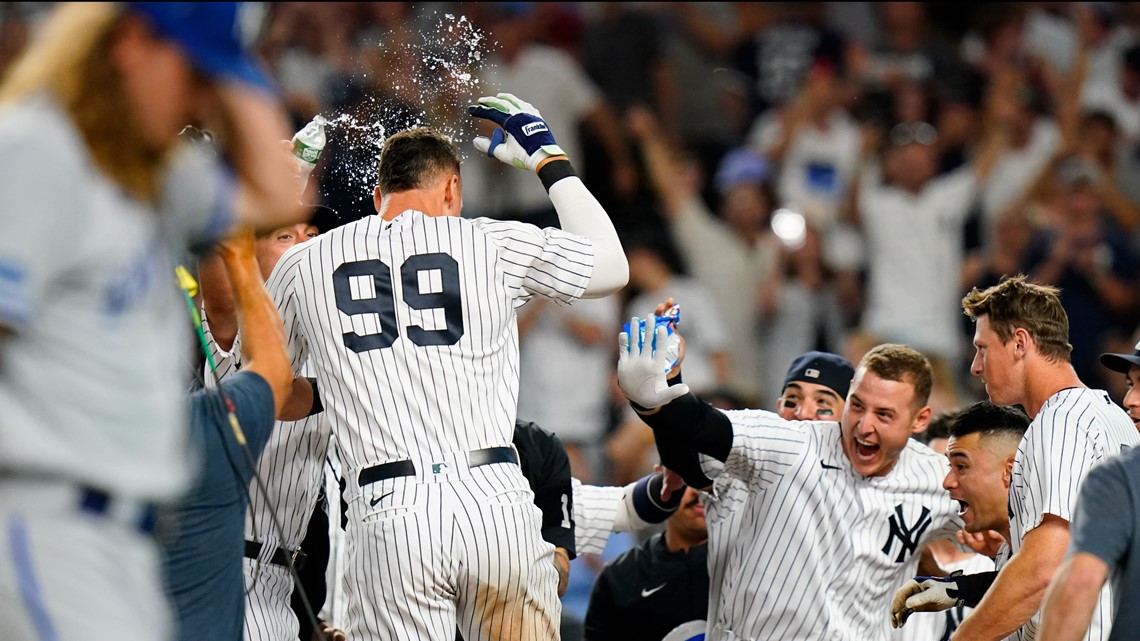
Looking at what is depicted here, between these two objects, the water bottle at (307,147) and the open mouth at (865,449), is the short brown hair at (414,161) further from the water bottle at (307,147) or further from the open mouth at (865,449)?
the open mouth at (865,449)

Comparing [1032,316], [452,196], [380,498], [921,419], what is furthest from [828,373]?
[380,498]

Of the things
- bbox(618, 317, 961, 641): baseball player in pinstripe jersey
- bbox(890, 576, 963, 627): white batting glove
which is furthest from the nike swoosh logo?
bbox(890, 576, 963, 627): white batting glove

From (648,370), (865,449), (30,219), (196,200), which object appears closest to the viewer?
(30,219)

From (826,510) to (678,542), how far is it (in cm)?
96

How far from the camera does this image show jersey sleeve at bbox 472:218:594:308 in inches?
188

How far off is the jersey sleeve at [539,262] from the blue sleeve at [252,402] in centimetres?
137

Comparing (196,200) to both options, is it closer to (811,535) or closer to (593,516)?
(811,535)

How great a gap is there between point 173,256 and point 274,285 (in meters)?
1.98

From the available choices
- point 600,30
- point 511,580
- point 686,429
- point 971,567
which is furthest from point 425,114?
point 600,30

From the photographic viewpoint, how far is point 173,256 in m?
2.81

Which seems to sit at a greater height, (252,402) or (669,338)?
(669,338)

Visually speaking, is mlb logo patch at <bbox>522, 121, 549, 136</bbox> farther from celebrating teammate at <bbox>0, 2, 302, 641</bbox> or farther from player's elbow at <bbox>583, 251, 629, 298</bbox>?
celebrating teammate at <bbox>0, 2, 302, 641</bbox>

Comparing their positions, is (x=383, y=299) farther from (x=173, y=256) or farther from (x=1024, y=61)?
(x=1024, y=61)

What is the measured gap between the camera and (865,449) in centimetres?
534
